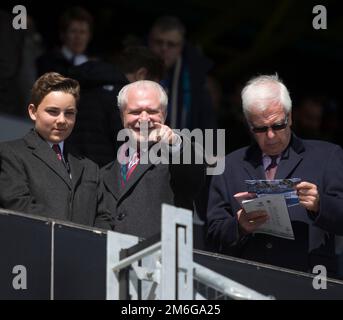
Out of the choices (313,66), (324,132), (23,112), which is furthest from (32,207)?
(313,66)

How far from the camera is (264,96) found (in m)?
7.09

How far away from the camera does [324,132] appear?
1159 cm

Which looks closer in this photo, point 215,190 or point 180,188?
point 180,188

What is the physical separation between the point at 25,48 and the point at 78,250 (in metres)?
4.18

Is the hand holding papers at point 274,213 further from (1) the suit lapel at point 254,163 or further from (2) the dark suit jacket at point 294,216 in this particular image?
(1) the suit lapel at point 254,163

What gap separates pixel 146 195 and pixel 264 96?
35.2 inches

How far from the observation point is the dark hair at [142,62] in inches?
314

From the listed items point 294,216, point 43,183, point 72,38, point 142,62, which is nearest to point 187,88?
point 72,38
